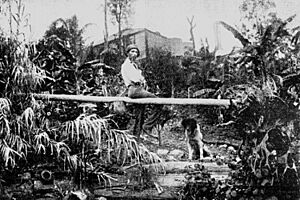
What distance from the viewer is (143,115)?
3.96 m

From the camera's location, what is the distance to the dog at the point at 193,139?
406cm

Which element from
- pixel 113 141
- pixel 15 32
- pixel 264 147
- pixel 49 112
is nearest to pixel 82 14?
pixel 15 32

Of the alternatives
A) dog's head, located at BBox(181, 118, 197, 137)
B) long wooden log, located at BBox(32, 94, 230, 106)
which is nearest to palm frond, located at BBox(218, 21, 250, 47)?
long wooden log, located at BBox(32, 94, 230, 106)

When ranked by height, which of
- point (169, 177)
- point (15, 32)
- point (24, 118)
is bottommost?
point (169, 177)

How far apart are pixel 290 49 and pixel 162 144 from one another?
1.38 m

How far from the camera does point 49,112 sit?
3904mm

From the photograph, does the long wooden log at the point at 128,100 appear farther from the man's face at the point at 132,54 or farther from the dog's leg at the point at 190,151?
the dog's leg at the point at 190,151

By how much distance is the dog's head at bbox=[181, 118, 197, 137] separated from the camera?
4.12m

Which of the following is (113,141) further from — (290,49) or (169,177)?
(290,49)

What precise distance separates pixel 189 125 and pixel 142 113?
475mm

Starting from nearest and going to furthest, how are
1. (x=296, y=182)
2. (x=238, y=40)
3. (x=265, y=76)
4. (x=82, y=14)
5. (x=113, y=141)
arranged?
(x=296, y=182)
(x=265, y=76)
(x=238, y=40)
(x=113, y=141)
(x=82, y=14)

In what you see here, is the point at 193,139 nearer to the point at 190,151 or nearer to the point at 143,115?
the point at 190,151

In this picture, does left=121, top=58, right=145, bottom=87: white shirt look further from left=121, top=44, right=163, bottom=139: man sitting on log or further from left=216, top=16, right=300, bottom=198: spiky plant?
left=216, top=16, right=300, bottom=198: spiky plant

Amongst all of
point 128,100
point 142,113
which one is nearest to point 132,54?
point 128,100
